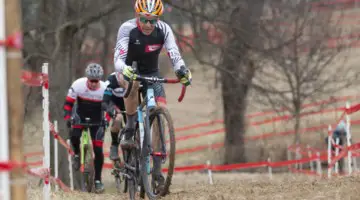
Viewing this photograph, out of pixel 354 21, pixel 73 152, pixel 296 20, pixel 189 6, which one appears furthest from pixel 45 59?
pixel 354 21

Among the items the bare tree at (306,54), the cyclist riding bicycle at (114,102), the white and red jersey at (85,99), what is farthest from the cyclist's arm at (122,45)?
the bare tree at (306,54)

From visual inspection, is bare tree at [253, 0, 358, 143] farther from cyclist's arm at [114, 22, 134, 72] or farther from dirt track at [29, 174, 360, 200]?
cyclist's arm at [114, 22, 134, 72]

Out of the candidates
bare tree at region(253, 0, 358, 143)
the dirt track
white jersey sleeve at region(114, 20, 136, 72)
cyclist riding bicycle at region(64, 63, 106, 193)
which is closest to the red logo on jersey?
white jersey sleeve at region(114, 20, 136, 72)

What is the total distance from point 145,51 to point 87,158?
4287 millimetres

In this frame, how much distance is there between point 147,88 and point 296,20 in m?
17.8

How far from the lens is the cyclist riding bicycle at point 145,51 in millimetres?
7832

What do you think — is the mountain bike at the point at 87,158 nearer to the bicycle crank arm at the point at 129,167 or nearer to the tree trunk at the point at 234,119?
the bicycle crank arm at the point at 129,167

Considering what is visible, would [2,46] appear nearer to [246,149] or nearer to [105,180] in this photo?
[105,180]

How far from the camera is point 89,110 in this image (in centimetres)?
1212

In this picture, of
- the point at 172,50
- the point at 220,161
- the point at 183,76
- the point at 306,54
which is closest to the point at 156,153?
the point at 183,76

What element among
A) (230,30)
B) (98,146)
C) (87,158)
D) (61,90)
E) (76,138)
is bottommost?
(87,158)

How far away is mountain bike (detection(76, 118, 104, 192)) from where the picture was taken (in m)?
12.1

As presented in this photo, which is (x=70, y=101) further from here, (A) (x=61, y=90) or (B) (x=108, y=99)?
(A) (x=61, y=90)

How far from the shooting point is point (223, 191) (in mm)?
8680
